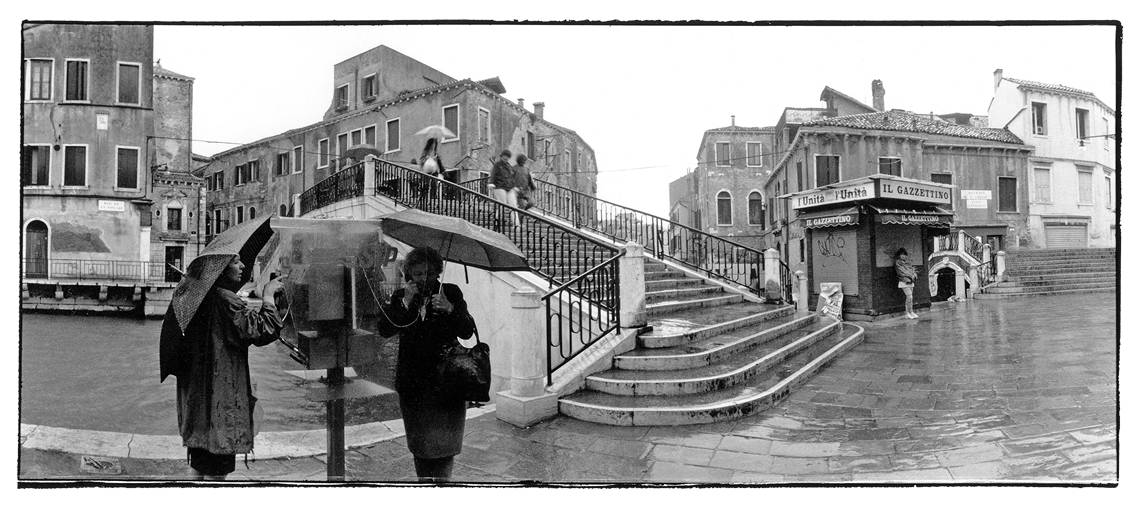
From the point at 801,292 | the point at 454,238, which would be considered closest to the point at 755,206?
the point at 801,292

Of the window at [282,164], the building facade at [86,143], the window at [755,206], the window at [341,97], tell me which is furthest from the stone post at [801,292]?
the building facade at [86,143]

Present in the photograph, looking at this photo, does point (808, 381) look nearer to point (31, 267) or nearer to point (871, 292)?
point (871, 292)

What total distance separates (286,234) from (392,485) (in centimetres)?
168

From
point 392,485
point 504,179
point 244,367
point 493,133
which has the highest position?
point 493,133

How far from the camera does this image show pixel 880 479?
3.20 metres

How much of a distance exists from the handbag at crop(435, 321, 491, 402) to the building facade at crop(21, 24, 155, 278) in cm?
266

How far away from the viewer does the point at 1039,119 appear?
4402 millimetres

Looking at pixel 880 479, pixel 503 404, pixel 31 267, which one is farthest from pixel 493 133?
pixel 880 479

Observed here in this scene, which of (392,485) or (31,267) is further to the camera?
(31,267)

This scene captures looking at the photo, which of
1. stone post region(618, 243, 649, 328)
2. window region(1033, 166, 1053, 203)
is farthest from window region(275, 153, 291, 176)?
window region(1033, 166, 1053, 203)

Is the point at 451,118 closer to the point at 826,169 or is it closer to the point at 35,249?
the point at 35,249

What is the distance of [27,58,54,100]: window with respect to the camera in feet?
11.7

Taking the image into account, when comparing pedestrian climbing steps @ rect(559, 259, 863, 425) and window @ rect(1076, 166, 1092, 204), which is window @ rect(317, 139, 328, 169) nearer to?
pedestrian climbing steps @ rect(559, 259, 863, 425)

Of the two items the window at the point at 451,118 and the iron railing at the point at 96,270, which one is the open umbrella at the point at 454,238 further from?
the iron railing at the point at 96,270
